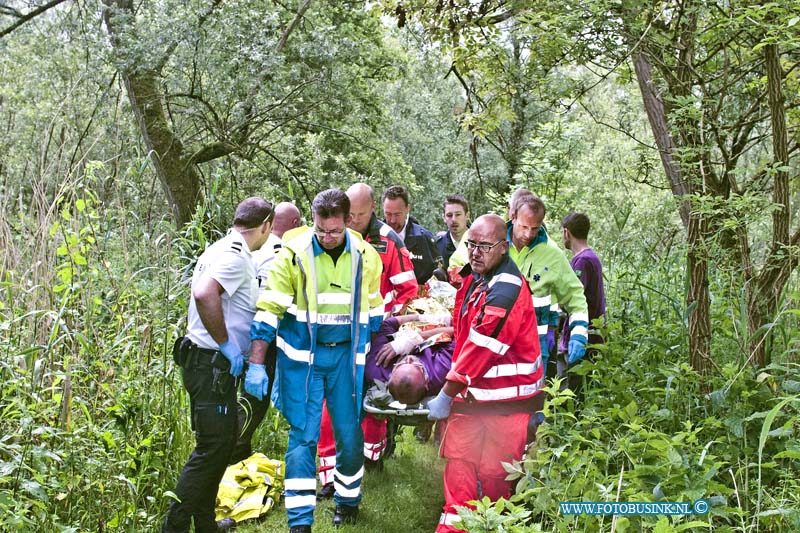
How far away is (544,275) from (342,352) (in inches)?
61.1

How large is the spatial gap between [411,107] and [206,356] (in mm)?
21596


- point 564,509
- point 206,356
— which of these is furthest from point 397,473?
point 564,509

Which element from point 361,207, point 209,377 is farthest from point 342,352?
point 361,207

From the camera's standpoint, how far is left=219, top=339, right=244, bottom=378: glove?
402cm

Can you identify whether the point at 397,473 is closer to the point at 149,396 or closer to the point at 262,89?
the point at 149,396

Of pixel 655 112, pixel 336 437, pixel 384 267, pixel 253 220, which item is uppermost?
pixel 655 112

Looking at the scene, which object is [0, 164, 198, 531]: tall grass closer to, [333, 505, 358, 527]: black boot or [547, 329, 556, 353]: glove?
[333, 505, 358, 527]: black boot

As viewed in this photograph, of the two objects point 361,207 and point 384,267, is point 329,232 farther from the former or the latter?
point 384,267

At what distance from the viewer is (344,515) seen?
463 cm

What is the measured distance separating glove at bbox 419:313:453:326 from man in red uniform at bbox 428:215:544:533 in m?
1.09

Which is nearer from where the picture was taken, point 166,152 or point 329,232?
point 329,232

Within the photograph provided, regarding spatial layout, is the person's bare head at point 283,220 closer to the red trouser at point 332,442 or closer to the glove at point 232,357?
the red trouser at point 332,442

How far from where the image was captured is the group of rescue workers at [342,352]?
3971 mm

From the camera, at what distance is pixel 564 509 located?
3219 mm
